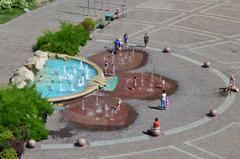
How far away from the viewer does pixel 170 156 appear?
3850 cm

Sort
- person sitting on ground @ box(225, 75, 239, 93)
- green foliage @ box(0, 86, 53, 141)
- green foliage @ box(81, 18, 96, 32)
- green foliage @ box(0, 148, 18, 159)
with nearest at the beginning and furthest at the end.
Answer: green foliage @ box(0, 148, 18, 159)
green foliage @ box(0, 86, 53, 141)
person sitting on ground @ box(225, 75, 239, 93)
green foliage @ box(81, 18, 96, 32)

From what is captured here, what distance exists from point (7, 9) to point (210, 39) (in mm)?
28023

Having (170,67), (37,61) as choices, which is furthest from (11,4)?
(170,67)

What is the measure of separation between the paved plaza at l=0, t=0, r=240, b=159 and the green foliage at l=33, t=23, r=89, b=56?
1865mm

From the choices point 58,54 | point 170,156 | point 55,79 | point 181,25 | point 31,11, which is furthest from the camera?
point 31,11

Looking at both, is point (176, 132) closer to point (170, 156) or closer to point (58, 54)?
point (170, 156)

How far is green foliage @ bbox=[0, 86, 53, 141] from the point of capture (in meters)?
39.1

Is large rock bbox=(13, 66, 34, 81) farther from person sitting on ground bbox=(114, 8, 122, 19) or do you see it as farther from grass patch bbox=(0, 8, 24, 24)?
person sitting on ground bbox=(114, 8, 122, 19)

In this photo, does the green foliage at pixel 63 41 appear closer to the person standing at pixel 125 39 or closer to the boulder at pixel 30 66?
the person standing at pixel 125 39

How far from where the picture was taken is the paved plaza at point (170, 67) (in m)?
39.5

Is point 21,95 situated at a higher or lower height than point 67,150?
higher

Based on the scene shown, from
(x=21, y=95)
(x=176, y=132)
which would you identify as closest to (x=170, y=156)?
(x=176, y=132)

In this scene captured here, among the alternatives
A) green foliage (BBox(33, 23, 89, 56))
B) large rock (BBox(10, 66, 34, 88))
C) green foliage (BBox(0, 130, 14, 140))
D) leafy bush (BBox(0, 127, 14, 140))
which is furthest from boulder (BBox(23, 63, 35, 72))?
green foliage (BBox(0, 130, 14, 140))

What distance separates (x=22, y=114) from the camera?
129ft
